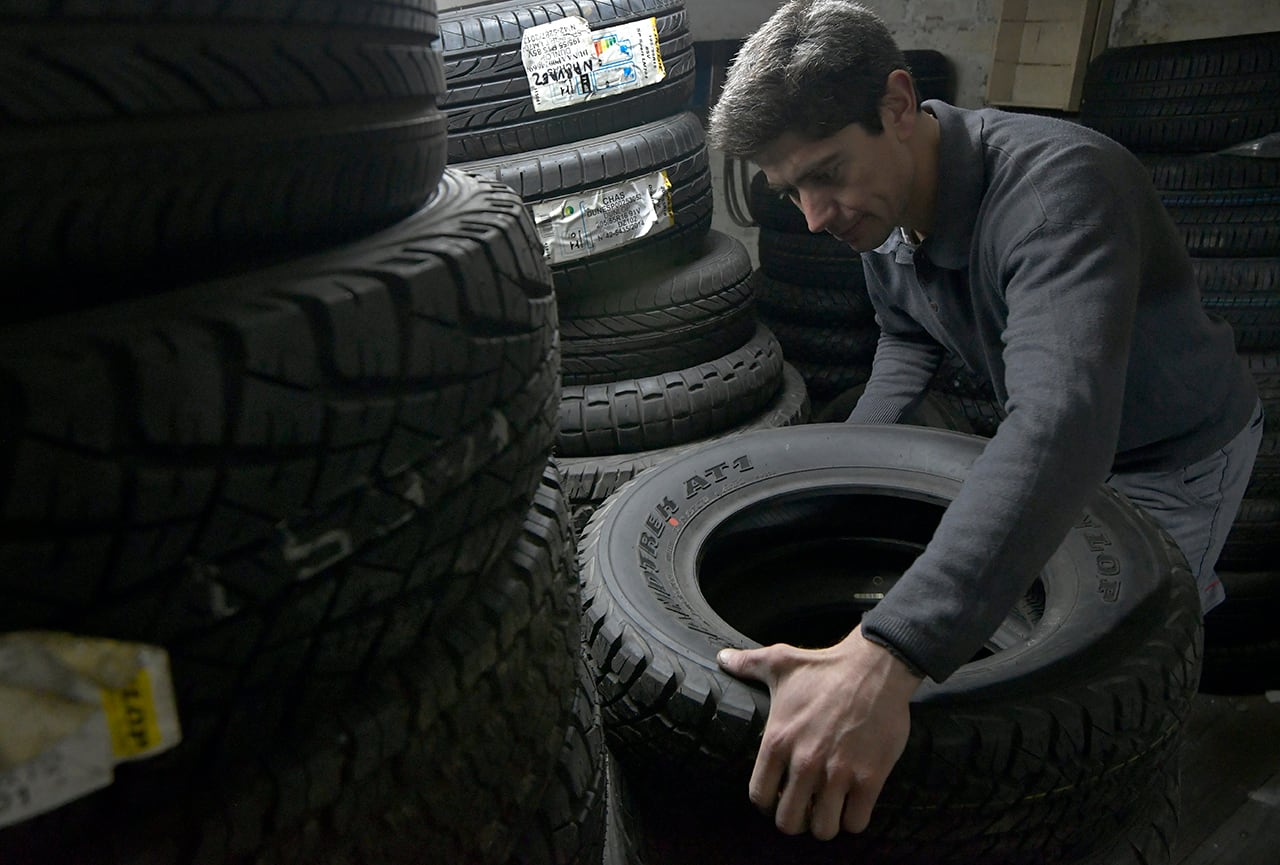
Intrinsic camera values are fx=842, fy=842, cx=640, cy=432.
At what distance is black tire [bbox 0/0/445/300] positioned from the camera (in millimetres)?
418

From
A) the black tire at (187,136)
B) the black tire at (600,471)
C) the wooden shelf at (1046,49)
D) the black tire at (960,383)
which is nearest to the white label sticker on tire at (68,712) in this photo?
the black tire at (187,136)

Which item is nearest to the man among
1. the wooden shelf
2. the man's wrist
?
the man's wrist

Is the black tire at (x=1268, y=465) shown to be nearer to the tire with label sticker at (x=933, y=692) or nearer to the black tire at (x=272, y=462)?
the tire with label sticker at (x=933, y=692)

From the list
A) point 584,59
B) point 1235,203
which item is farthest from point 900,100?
point 1235,203

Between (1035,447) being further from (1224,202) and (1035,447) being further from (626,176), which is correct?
(1224,202)

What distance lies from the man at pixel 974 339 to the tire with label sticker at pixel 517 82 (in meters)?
0.48

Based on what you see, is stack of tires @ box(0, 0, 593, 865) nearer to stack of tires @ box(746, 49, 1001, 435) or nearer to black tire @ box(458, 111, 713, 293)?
black tire @ box(458, 111, 713, 293)

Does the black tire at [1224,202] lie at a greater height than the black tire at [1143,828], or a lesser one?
greater

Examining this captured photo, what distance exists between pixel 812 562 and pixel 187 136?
1272 mm

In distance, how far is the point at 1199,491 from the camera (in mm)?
1432

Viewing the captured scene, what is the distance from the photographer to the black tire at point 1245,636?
2092mm

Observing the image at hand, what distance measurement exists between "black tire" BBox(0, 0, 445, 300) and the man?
626mm

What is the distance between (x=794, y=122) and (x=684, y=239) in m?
0.81

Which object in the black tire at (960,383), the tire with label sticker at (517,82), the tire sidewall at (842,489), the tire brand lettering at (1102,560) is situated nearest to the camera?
the tire sidewall at (842,489)
